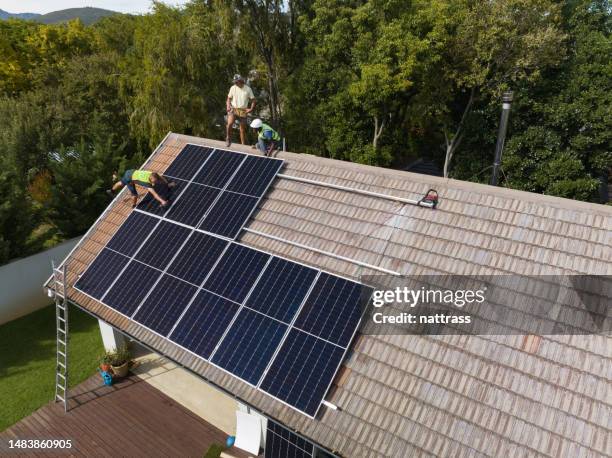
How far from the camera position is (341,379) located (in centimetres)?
723

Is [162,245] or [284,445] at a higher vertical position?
[162,245]

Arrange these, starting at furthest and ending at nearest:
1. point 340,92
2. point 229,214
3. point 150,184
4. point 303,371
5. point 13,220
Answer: point 340,92, point 13,220, point 150,184, point 229,214, point 303,371

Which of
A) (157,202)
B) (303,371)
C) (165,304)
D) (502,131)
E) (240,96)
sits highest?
(240,96)

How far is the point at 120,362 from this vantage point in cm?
1213

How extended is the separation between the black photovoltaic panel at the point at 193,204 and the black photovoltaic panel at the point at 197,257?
681 mm

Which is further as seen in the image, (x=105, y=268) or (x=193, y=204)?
(x=193, y=204)

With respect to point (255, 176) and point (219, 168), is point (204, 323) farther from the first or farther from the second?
point (219, 168)

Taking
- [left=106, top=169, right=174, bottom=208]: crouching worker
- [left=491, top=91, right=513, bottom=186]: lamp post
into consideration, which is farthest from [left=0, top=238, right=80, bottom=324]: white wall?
[left=491, top=91, right=513, bottom=186]: lamp post

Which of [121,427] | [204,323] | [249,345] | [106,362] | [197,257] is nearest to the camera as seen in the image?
[249,345]

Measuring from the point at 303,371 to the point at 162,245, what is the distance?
17.2 ft

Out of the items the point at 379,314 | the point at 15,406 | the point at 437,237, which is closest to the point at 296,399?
the point at 379,314

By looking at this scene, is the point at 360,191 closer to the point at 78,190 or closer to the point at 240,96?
the point at 240,96

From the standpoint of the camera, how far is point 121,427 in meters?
10.6

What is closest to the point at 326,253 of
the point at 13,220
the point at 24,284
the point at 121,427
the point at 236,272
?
the point at 236,272
